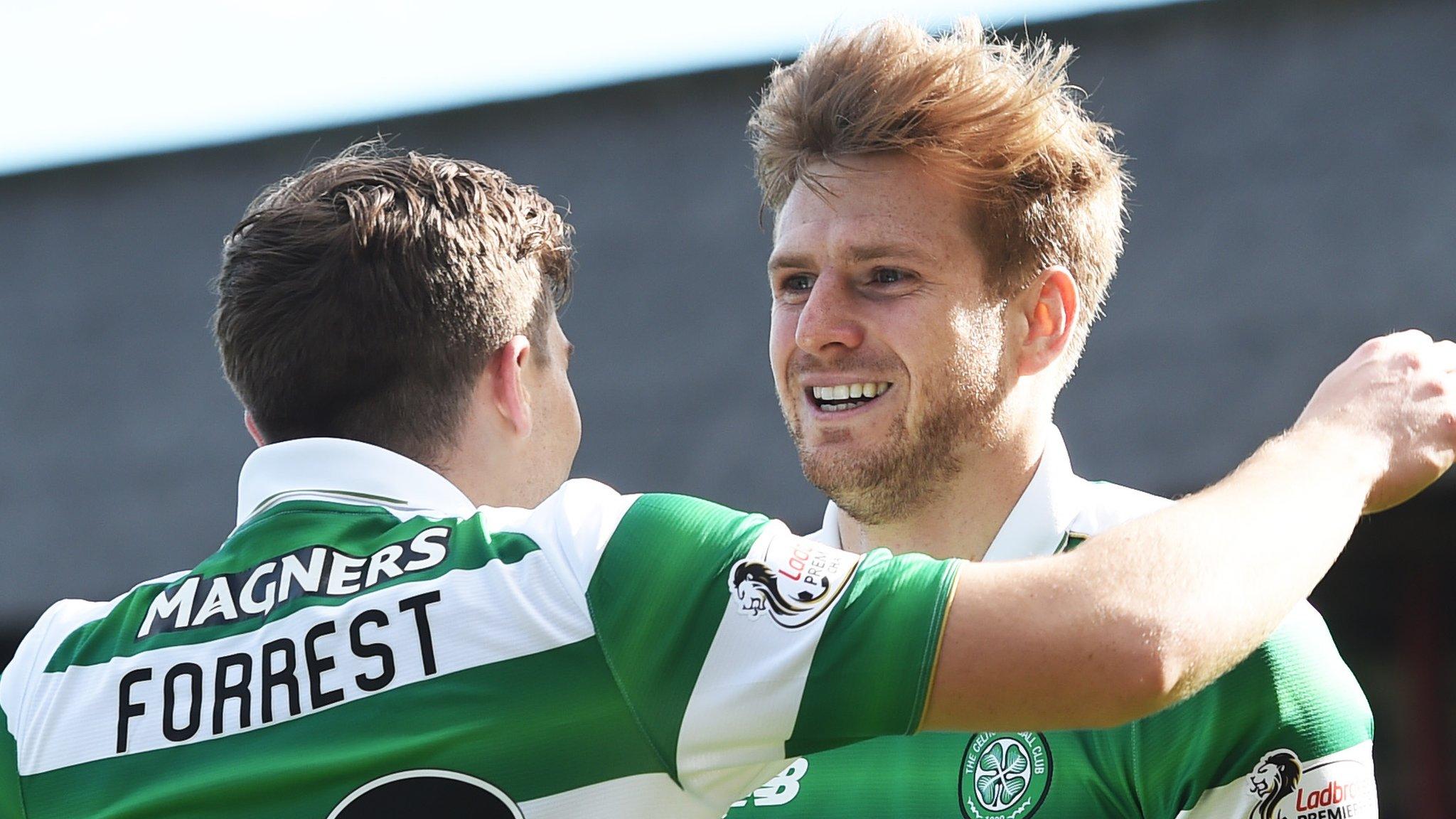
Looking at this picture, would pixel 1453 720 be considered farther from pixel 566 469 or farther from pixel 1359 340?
pixel 566 469

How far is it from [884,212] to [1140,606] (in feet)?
4.14

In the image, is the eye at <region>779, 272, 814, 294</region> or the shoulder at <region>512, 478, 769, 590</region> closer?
the shoulder at <region>512, 478, 769, 590</region>

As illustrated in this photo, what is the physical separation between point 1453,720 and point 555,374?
32.8ft

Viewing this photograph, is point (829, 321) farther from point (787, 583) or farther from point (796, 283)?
point (787, 583)

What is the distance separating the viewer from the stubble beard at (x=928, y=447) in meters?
2.88

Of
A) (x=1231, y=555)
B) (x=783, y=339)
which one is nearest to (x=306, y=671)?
(x=1231, y=555)

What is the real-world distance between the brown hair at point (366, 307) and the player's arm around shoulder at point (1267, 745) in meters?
1.16

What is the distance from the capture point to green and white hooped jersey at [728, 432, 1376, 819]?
7.88 ft

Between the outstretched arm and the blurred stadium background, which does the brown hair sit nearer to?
the outstretched arm

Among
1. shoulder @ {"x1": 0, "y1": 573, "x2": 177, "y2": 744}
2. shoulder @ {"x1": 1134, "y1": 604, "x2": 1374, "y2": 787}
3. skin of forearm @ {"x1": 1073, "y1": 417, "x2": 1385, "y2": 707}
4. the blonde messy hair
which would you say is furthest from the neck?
shoulder @ {"x1": 0, "y1": 573, "x2": 177, "y2": 744}

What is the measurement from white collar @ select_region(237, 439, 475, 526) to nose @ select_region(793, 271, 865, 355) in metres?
0.89

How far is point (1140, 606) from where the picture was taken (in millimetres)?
1795

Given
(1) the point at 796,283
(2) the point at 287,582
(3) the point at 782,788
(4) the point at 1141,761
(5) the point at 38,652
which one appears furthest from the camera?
(1) the point at 796,283

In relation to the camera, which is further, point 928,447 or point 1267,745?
point 928,447
